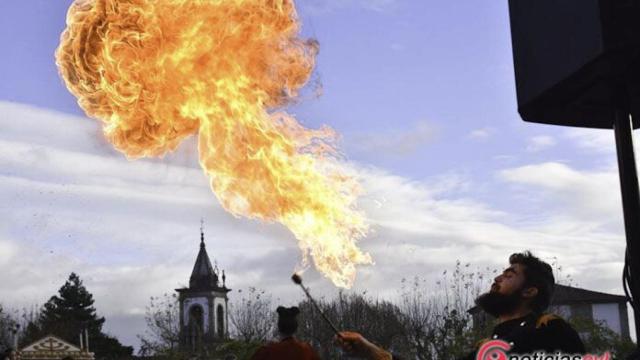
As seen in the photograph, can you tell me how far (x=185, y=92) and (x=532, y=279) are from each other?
5.58 meters

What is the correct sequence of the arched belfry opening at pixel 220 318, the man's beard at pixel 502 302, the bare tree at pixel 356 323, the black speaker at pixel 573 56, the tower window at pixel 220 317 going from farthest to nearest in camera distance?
the tower window at pixel 220 317, the arched belfry opening at pixel 220 318, the bare tree at pixel 356 323, the man's beard at pixel 502 302, the black speaker at pixel 573 56

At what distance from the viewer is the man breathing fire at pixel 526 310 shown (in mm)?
5094

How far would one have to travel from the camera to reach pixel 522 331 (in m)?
5.30

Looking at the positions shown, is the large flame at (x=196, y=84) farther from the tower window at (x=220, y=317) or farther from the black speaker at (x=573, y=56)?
the tower window at (x=220, y=317)

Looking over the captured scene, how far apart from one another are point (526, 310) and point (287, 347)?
3.18 metres

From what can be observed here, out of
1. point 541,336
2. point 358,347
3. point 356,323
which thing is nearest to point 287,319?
point 358,347

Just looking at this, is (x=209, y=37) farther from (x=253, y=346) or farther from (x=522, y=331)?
(x=253, y=346)

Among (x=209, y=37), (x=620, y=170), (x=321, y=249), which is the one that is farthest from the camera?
(x=209, y=37)

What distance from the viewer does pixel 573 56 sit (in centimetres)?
500

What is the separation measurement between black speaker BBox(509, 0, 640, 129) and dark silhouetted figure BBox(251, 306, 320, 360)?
3.41 meters

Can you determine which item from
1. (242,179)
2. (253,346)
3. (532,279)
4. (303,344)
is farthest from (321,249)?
(253,346)

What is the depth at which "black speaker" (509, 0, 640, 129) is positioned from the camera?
4.80 metres

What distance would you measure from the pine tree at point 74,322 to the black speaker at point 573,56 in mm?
60858
